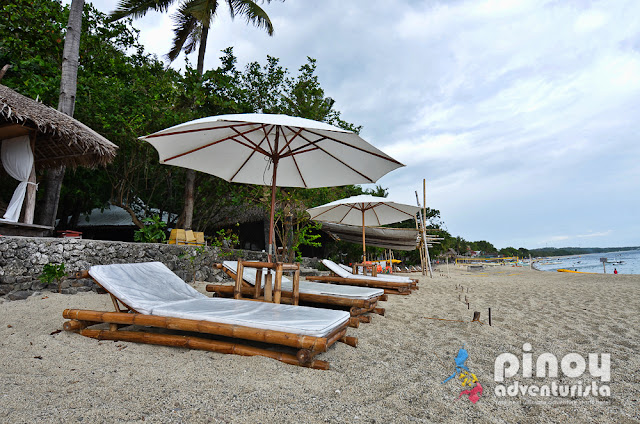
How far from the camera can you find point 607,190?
14445 mm

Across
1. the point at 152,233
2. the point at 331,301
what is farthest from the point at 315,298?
the point at 152,233

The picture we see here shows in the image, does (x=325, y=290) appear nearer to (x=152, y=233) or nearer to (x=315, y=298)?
(x=315, y=298)

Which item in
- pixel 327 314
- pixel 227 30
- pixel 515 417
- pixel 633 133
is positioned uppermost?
pixel 227 30

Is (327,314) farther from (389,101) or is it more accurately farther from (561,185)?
(561,185)

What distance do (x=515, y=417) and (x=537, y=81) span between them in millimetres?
9668

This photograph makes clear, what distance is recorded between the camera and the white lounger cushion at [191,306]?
7.22 feet

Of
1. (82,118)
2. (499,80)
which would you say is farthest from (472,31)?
(82,118)

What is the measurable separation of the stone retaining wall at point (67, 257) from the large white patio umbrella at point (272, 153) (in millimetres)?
2206

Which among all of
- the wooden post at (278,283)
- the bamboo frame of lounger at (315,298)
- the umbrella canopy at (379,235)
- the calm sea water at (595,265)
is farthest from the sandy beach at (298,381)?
the calm sea water at (595,265)

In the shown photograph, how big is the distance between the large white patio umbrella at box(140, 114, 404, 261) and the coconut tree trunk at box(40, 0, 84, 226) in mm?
4353

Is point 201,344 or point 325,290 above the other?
point 325,290

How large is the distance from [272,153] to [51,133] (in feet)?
16.2

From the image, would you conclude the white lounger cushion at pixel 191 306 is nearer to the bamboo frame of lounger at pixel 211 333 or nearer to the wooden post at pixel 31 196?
the bamboo frame of lounger at pixel 211 333

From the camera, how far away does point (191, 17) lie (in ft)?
32.0
